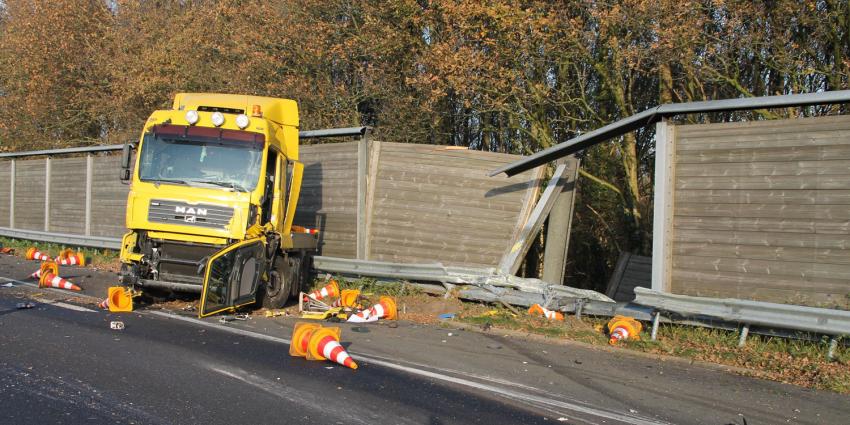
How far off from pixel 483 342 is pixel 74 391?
15.3ft

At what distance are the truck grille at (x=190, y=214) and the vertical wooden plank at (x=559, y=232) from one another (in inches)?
199

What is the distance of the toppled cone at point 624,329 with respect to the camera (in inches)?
342

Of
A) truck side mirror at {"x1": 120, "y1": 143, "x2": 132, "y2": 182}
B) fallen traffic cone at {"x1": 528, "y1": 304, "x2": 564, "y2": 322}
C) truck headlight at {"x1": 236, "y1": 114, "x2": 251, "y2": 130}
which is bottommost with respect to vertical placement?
fallen traffic cone at {"x1": 528, "y1": 304, "x2": 564, "y2": 322}

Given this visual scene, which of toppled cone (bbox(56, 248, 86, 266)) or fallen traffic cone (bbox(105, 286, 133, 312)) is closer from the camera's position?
fallen traffic cone (bbox(105, 286, 133, 312))

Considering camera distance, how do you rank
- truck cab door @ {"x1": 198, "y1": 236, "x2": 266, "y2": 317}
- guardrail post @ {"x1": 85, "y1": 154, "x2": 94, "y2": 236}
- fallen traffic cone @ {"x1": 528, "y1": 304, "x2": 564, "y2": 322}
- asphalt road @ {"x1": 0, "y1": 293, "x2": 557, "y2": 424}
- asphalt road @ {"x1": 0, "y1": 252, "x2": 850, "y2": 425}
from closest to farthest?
asphalt road @ {"x1": 0, "y1": 293, "x2": 557, "y2": 424} → asphalt road @ {"x1": 0, "y1": 252, "x2": 850, "y2": 425} → truck cab door @ {"x1": 198, "y1": 236, "x2": 266, "y2": 317} → fallen traffic cone @ {"x1": 528, "y1": 304, "x2": 564, "y2": 322} → guardrail post @ {"x1": 85, "y1": 154, "x2": 94, "y2": 236}

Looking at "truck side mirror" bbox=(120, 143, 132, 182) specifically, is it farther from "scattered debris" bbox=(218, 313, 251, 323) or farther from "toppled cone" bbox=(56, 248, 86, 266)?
"toppled cone" bbox=(56, 248, 86, 266)

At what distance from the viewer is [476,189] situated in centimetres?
1220

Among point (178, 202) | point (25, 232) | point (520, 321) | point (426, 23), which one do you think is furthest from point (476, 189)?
point (25, 232)

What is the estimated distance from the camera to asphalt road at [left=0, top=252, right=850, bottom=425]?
554 centimetres

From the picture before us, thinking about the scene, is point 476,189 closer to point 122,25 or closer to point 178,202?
point 178,202

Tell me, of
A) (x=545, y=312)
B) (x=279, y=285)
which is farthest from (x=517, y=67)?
(x=279, y=285)

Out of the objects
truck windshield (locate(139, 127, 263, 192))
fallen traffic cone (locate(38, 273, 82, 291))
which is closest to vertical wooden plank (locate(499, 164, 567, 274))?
truck windshield (locate(139, 127, 263, 192))

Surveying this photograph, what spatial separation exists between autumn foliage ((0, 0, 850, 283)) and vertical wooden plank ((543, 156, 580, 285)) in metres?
3.59

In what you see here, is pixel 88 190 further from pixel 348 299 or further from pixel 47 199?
pixel 348 299
